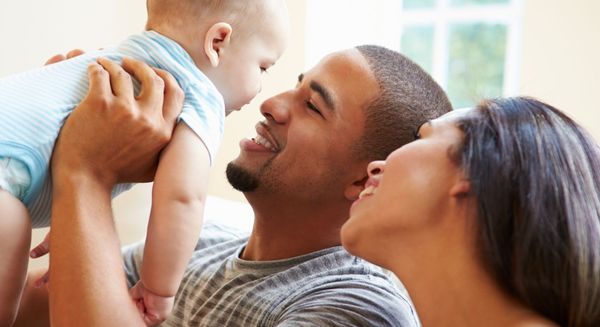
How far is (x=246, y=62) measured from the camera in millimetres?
1439

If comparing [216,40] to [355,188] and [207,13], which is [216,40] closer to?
[207,13]

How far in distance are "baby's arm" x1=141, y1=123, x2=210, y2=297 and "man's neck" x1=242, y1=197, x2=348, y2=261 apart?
40 centimetres

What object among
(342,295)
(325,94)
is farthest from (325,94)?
(342,295)

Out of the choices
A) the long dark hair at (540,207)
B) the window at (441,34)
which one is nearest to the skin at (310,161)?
the long dark hair at (540,207)

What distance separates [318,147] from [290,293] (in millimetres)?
317

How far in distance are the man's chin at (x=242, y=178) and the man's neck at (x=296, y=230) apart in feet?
0.19

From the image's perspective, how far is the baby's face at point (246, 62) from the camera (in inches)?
56.0

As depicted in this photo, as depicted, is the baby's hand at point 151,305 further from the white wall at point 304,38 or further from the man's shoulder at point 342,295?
the white wall at point 304,38

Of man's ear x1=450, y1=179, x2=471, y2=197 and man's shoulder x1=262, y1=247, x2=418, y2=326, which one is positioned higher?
man's ear x1=450, y1=179, x2=471, y2=197

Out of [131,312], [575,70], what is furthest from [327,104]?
[575,70]

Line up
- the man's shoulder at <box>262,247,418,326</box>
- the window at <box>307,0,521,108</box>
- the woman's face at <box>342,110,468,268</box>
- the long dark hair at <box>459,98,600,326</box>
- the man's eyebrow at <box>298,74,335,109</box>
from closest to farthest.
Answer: the long dark hair at <box>459,98,600,326</box>
the woman's face at <box>342,110,468,268</box>
the man's shoulder at <box>262,247,418,326</box>
the man's eyebrow at <box>298,74,335,109</box>
the window at <box>307,0,521,108</box>

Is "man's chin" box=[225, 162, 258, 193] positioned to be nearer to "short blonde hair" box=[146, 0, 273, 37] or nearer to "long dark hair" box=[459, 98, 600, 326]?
"short blonde hair" box=[146, 0, 273, 37]

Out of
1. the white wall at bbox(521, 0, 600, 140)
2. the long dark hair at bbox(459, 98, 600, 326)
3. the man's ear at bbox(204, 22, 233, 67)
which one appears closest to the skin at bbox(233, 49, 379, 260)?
the man's ear at bbox(204, 22, 233, 67)

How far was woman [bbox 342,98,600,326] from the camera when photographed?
0.95 metres
